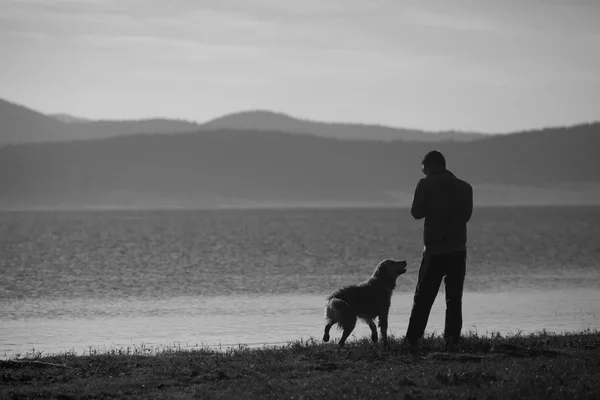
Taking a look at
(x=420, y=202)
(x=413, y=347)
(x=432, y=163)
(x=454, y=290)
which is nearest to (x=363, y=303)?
(x=413, y=347)

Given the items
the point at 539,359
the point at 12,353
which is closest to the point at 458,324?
the point at 539,359

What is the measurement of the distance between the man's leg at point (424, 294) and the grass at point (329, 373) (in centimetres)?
29

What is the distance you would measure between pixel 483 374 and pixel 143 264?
33.6 meters

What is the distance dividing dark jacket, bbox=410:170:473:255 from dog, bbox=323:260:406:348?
3.72ft

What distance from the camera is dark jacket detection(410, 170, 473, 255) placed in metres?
12.0

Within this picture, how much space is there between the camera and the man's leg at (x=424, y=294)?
1213 centimetres

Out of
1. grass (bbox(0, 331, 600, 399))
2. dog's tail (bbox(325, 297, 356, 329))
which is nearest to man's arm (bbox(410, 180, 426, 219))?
dog's tail (bbox(325, 297, 356, 329))

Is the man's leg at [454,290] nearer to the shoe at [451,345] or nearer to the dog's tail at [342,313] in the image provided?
the shoe at [451,345]

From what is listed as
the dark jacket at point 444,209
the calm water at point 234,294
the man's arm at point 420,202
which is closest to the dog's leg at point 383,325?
the dark jacket at point 444,209

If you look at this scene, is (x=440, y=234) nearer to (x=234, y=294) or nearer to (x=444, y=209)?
(x=444, y=209)

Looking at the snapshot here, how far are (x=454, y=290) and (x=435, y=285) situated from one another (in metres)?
0.26

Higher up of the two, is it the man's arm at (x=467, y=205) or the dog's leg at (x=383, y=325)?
the man's arm at (x=467, y=205)

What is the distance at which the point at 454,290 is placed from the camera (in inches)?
479

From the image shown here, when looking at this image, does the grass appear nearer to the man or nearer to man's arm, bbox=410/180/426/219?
the man
